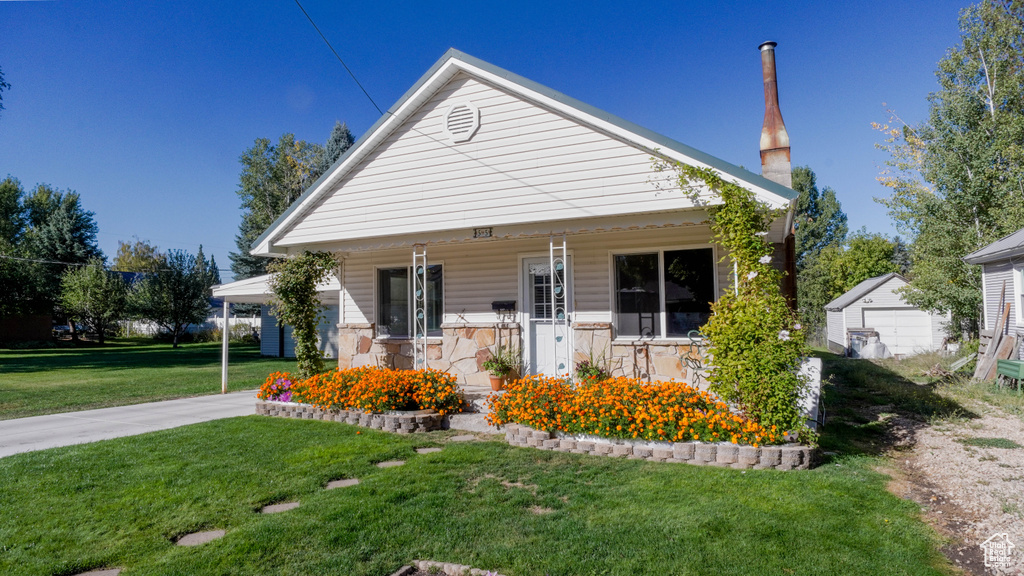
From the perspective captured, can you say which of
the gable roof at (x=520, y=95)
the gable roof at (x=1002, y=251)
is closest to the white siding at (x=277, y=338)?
the gable roof at (x=520, y=95)

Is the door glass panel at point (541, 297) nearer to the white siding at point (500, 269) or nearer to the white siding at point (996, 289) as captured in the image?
the white siding at point (500, 269)

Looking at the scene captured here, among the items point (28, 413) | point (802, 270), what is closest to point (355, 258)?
point (28, 413)

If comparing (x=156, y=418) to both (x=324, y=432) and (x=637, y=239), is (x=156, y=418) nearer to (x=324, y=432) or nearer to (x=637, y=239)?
(x=324, y=432)

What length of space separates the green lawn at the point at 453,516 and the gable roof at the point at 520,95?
353cm

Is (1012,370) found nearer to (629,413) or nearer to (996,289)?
(996,289)

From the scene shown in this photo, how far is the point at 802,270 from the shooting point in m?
38.1

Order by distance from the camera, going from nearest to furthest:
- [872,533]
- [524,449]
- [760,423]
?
[872,533]
[760,423]
[524,449]

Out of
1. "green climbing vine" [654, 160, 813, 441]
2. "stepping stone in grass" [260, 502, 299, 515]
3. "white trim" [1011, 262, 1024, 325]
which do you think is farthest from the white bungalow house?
"white trim" [1011, 262, 1024, 325]

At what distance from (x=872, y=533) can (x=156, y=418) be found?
9.78 meters

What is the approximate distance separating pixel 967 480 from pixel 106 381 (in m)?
17.9

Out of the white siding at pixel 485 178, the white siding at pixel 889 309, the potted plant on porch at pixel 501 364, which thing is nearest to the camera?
the white siding at pixel 485 178

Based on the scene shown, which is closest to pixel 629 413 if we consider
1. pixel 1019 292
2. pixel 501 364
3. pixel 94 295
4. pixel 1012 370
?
pixel 501 364
